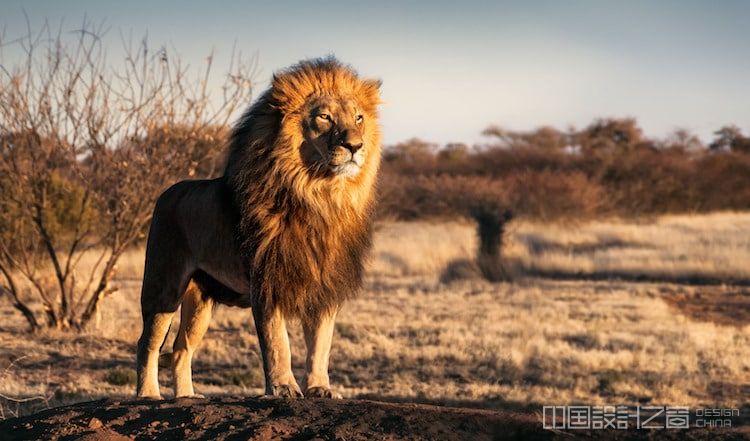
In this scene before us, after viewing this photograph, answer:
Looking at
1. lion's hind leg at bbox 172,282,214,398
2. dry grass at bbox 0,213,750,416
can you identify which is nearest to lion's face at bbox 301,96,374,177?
lion's hind leg at bbox 172,282,214,398

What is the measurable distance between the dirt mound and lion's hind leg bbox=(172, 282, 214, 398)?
1658 millimetres

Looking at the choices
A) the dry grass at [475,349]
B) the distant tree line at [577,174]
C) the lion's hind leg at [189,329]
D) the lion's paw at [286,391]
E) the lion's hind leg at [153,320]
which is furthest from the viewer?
the distant tree line at [577,174]

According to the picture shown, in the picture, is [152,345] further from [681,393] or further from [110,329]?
[110,329]

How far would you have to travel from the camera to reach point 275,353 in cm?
530

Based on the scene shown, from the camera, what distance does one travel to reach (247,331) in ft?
46.2

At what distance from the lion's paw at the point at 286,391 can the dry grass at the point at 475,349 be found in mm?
2818

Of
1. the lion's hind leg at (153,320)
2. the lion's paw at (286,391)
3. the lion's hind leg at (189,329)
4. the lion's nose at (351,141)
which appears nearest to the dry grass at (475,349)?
the lion's hind leg at (189,329)

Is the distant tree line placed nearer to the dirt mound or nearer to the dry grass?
the dry grass

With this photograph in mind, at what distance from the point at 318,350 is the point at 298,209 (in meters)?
0.82

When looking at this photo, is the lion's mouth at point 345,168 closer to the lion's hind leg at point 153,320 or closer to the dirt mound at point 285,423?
the dirt mound at point 285,423

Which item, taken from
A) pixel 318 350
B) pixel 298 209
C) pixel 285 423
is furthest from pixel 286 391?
pixel 298 209

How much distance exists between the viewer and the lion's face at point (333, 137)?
5.49m

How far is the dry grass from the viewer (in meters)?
10.7

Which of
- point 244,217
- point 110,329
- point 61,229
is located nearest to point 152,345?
point 244,217
